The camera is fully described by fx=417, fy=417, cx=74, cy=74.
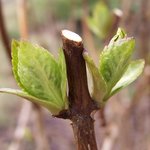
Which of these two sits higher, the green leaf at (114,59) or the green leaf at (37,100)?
the green leaf at (114,59)

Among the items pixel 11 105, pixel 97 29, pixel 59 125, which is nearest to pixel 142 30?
A: pixel 97 29

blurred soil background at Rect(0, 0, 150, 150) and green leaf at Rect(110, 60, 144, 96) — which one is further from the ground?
green leaf at Rect(110, 60, 144, 96)

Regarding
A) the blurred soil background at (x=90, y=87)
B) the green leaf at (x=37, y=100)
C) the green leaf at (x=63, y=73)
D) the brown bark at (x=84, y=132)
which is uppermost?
the green leaf at (x=63, y=73)

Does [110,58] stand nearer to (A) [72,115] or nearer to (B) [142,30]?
(A) [72,115]

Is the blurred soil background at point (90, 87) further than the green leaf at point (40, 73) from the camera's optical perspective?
Yes

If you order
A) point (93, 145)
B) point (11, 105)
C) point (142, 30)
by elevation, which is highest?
point (93, 145)
